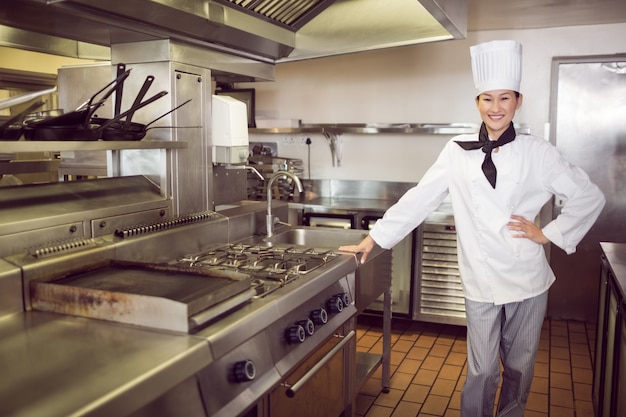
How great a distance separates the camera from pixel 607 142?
5.18 metres

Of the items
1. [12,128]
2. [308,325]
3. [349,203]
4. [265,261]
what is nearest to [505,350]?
[308,325]

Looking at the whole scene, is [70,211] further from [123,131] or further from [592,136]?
[592,136]

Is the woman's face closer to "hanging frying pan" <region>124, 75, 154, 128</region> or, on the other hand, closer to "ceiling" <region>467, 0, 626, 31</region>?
"hanging frying pan" <region>124, 75, 154, 128</region>

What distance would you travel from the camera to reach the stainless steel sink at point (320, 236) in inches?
140

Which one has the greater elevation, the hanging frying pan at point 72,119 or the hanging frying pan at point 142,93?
the hanging frying pan at point 142,93

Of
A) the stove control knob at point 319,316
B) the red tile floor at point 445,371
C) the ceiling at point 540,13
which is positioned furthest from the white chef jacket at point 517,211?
the ceiling at point 540,13

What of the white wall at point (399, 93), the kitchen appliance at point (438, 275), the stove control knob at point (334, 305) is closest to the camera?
the stove control knob at point (334, 305)

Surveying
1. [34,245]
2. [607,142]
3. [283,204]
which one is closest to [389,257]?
[283,204]

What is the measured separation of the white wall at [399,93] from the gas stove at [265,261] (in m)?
2.87

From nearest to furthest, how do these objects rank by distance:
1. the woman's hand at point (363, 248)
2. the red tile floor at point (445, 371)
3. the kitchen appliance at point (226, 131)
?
the woman's hand at point (363, 248)
the kitchen appliance at point (226, 131)
the red tile floor at point (445, 371)

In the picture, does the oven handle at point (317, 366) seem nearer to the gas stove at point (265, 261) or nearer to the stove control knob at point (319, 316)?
the stove control knob at point (319, 316)

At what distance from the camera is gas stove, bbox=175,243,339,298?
235 centimetres

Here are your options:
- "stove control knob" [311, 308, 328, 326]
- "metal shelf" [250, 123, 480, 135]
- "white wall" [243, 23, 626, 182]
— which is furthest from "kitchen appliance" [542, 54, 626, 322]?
"stove control knob" [311, 308, 328, 326]

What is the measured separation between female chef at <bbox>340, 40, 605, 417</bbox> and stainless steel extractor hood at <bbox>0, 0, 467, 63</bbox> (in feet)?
2.20
